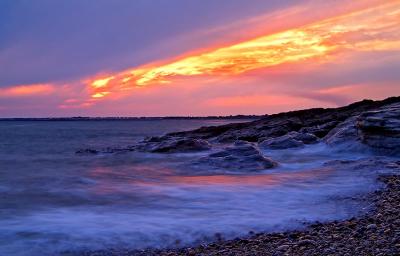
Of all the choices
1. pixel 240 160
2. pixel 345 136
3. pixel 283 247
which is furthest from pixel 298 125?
pixel 283 247

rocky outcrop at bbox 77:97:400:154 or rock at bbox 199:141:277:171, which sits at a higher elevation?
rocky outcrop at bbox 77:97:400:154

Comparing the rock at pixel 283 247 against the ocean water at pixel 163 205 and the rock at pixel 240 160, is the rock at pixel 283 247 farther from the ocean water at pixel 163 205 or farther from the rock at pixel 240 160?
the rock at pixel 240 160

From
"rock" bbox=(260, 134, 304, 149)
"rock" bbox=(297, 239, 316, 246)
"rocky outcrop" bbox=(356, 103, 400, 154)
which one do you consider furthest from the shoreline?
"rock" bbox=(260, 134, 304, 149)

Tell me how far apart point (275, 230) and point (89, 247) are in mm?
3037

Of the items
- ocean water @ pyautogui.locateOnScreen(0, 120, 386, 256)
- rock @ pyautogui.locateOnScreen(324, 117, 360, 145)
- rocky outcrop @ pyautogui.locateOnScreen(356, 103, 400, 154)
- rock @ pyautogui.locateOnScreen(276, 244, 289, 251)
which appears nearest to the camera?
rock @ pyautogui.locateOnScreen(276, 244, 289, 251)

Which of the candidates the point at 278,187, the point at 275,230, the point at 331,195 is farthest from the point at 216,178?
the point at 275,230

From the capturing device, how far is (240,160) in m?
17.5

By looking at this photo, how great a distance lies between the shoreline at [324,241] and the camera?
234 inches

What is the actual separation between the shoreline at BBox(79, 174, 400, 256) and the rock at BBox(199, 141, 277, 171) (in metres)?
8.63

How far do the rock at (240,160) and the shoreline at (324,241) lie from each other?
8.63 metres

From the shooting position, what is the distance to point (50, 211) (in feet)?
33.9

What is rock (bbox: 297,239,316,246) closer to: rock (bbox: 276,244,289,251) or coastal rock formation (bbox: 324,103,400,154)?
rock (bbox: 276,244,289,251)

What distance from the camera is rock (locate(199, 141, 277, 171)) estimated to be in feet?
55.5

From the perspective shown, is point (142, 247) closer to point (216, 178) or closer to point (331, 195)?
point (331, 195)
